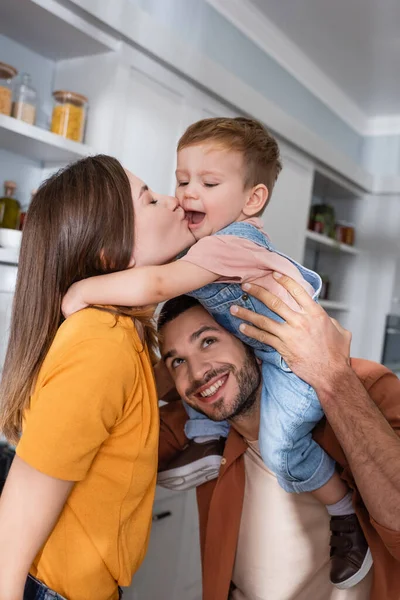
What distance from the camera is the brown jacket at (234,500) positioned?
1.33 m

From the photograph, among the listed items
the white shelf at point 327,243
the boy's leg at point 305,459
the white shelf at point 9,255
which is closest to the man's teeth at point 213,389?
the boy's leg at point 305,459

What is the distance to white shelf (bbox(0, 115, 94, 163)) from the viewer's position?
1.77 metres

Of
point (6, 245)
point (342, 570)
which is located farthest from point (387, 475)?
point (6, 245)

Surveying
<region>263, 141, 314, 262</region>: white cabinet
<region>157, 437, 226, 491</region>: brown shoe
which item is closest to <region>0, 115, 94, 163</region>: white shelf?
<region>157, 437, 226, 491</region>: brown shoe

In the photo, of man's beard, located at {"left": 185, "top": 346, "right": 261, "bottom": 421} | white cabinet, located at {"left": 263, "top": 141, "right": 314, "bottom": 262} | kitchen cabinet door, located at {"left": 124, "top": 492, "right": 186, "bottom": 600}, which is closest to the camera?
man's beard, located at {"left": 185, "top": 346, "right": 261, "bottom": 421}

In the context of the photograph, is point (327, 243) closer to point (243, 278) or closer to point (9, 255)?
point (9, 255)

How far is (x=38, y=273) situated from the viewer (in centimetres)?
110

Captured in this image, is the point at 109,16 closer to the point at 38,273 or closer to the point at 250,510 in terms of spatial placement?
the point at 38,273

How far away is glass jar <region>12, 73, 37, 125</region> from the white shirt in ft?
4.13

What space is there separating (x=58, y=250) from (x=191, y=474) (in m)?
0.83

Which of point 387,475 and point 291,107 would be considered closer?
point 387,475

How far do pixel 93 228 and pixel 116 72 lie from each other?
1.18m

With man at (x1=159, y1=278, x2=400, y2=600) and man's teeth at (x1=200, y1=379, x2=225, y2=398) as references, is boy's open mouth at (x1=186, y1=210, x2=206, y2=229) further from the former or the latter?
man's teeth at (x1=200, y1=379, x2=225, y2=398)

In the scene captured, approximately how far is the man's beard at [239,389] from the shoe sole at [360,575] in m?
0.46
